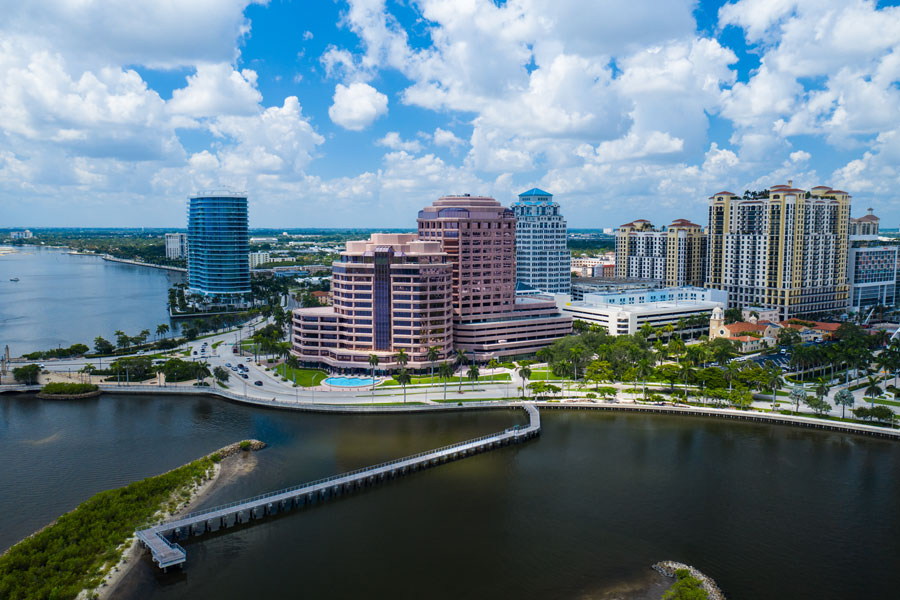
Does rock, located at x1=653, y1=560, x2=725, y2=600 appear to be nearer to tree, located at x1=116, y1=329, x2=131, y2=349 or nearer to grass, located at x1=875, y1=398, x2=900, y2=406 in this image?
grass, located at x1=875, y1=398, x2=900, y2=406

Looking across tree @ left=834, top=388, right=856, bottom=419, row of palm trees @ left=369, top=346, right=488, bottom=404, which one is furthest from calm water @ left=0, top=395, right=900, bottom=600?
row of palm trees @ left=369, top=346, right=488, bottom=404

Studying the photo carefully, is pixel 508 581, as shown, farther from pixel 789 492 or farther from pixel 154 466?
pixel 154 466

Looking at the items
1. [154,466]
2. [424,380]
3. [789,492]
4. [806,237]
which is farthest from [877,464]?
[806,237]

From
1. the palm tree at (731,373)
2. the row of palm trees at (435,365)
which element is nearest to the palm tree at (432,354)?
the row of palm trees at (435,365)

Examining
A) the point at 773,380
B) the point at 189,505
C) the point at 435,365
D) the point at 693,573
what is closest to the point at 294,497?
the point at 189,505

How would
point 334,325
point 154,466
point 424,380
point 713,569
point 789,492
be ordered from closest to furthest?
point 713,569, point 789,492, point 154,466, point 424,380, point 334,325

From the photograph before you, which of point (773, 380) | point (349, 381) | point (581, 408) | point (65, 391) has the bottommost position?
point (581, 408)

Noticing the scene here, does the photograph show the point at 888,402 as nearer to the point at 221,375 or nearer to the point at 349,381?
the point at 349,381
